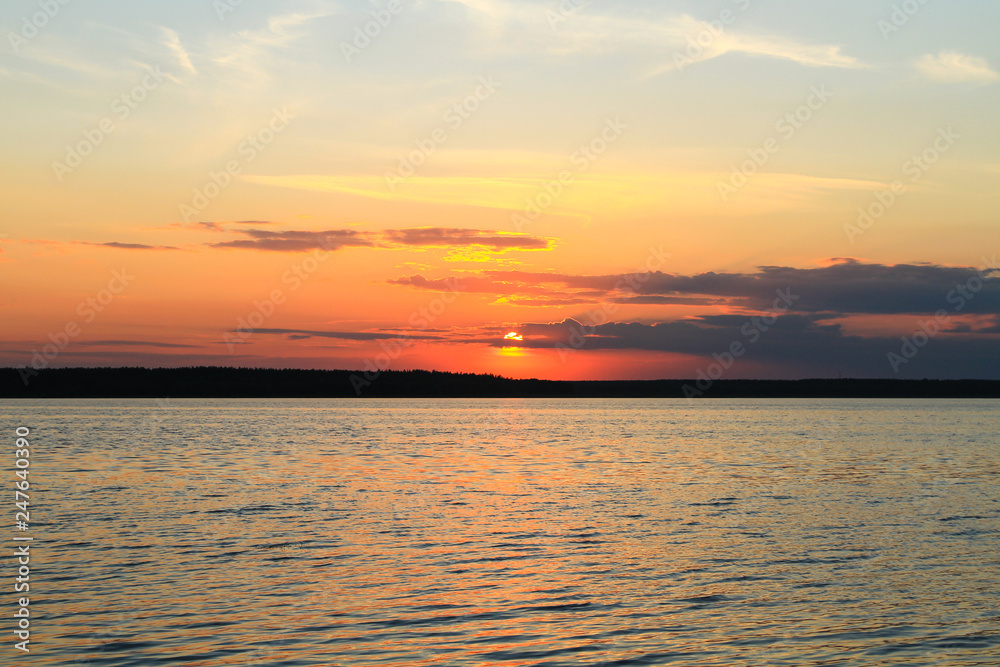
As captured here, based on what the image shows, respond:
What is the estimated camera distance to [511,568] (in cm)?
2181

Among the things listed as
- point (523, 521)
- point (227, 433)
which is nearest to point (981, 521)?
point (523, 521)

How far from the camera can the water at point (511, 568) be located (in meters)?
15.3

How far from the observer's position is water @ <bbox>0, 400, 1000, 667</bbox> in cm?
1534

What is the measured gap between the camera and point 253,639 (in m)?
15.6

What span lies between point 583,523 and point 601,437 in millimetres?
60852

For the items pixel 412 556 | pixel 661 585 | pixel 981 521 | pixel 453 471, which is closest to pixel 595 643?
pixel 661 585

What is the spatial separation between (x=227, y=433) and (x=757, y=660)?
283 ft

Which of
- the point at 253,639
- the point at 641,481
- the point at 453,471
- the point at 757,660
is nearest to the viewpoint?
the point at 757,660

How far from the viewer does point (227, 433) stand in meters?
93.2

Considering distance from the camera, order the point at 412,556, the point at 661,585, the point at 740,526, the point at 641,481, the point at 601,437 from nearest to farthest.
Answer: the point at 661,585, the point at 412,556, the point at 740,526, the point at 641,481, the point at 601,437

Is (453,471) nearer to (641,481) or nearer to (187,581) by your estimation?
(641,481)

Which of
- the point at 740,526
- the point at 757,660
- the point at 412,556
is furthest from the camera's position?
the point at 740,526

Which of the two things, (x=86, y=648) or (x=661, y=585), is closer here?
(x=86, y=648)

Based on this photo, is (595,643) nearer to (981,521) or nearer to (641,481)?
(981,521)
